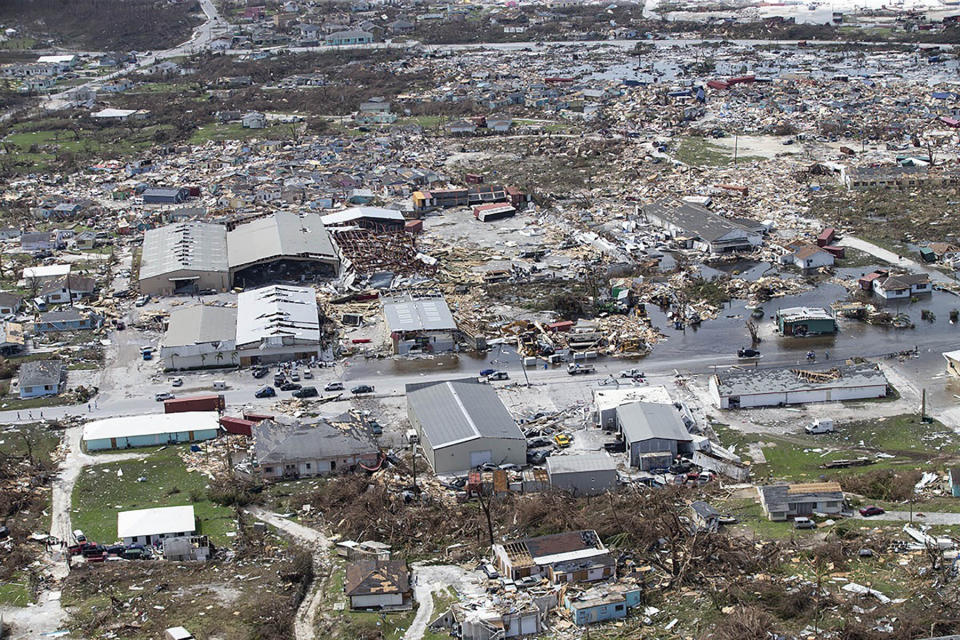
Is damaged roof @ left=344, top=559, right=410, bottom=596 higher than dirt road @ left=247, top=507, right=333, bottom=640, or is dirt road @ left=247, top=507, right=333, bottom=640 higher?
damaged roof @ left=344, top=559, right=410, bottom=596

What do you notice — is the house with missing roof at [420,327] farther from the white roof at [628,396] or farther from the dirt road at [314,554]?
the dirt road at [314,554]

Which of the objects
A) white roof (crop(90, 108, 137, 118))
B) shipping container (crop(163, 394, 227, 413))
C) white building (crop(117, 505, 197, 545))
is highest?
white roof (crop(90, 108, 137, 118))

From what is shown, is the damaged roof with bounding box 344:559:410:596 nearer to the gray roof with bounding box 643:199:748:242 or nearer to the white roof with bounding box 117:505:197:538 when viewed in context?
the white roof with bounding box 117:505:197:538

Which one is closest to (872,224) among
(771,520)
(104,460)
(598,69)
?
(771,520)

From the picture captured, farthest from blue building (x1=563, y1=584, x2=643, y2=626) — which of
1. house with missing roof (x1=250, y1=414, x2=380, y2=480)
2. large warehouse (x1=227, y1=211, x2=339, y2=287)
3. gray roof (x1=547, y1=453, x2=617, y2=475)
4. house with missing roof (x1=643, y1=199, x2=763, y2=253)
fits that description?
house with missing roof (x1=643, y1=199, x2=763, y2=253)

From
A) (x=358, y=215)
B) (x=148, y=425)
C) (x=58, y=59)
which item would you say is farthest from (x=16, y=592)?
(x=58, y=59)

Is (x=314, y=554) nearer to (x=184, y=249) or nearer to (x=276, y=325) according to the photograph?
(x=276, y=325)
